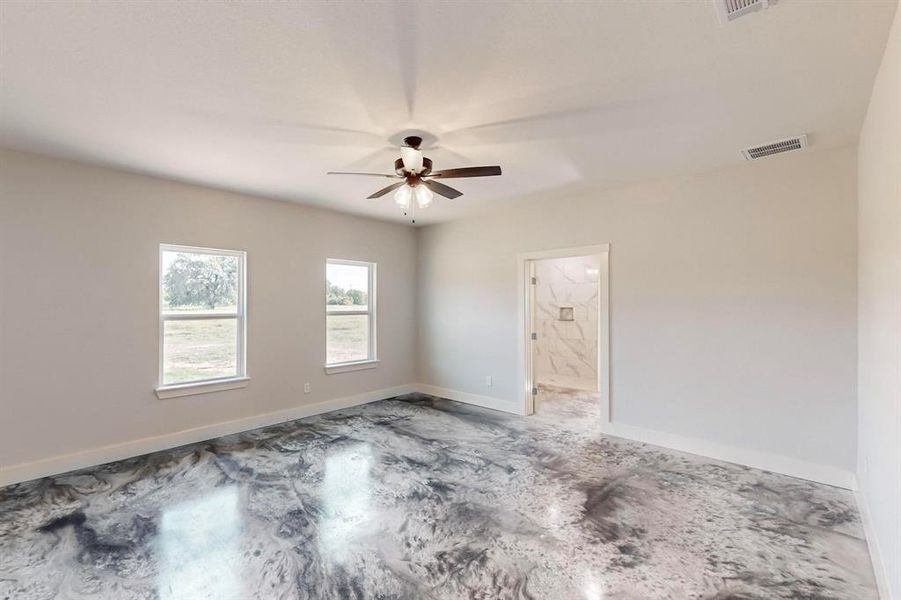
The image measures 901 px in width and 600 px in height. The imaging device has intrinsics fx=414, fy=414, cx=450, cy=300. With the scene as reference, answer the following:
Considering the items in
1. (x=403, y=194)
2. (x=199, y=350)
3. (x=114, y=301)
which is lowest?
(x=199, y=350)

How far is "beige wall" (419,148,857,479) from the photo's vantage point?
317 cm

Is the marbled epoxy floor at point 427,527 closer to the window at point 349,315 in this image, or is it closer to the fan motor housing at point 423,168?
the window at point 349,315

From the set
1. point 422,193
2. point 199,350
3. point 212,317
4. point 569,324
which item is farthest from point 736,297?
point 199,350

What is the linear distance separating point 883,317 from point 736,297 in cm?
156

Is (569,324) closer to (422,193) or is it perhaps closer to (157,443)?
(422,193)

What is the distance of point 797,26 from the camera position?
179cm

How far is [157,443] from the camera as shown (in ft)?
12.7

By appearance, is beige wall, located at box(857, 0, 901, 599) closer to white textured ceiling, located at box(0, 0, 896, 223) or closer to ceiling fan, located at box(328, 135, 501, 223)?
white textured ceiling, located at box(0, 0, 896, 223)

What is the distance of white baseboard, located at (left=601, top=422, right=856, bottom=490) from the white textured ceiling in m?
2.47

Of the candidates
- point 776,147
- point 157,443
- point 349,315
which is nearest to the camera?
point 776,147

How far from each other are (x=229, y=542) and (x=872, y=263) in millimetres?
4058

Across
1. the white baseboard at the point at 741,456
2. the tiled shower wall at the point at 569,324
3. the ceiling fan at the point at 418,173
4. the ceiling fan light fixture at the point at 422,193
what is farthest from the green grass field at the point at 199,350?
the tiled shower wall at the point at 569,324

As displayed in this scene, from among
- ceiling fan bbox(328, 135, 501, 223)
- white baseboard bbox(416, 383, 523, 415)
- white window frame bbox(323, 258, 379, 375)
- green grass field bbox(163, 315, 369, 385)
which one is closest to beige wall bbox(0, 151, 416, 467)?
green grass field bbox(163, 315, 369, 385)

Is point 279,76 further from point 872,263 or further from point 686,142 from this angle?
point 872,263
